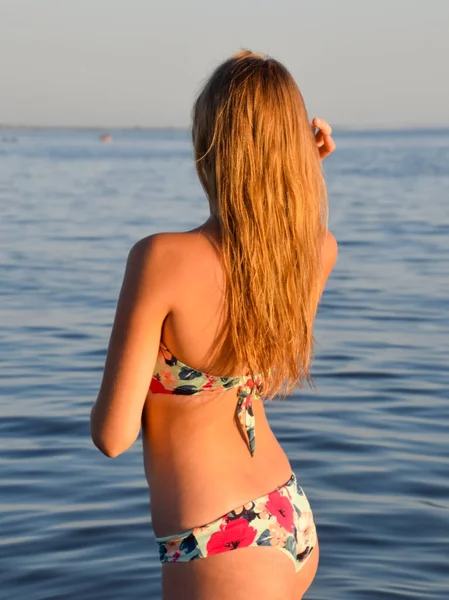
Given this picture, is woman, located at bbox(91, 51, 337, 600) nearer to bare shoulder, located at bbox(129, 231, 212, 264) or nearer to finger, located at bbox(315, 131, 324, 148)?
bare shoulder, located at bbox(129, 231, 212, 264)

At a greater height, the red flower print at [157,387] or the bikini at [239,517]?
the red flower print at [157,387]

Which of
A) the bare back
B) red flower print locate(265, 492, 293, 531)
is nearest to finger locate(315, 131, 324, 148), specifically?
the bare back

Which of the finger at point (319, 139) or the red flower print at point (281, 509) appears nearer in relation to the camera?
the red flower print at point (281, 509)

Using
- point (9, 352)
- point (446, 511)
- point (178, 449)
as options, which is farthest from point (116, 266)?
point (178, 449)

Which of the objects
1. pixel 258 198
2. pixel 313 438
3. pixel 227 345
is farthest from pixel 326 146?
pixel 313 438

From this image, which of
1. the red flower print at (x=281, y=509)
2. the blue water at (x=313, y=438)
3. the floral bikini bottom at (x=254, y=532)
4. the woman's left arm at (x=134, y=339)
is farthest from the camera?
the blue water at (x=313, y=438)

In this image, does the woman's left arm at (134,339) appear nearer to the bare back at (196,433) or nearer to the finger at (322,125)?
the bare back at (196,433)

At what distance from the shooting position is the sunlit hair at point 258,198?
7.76 ft

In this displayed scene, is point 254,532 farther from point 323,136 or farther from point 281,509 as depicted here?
point 323,136

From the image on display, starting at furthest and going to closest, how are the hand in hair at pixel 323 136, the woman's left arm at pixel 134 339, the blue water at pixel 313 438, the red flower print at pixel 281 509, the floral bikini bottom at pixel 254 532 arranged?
1. the blue water at pixel 313 438
2. the hand in hair at pixel 323 136
3. the red flower print at pixel 281 509
4. the floral bikini bottom at pixel 254 532
5. the woman's left arm at pixel 134 339

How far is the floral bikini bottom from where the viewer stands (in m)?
2.32

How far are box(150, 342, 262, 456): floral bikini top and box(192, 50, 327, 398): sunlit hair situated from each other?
0.04m

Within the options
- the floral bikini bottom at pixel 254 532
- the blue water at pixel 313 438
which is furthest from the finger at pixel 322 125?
the blue water at pixel 313 438

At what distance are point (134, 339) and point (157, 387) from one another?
21cm
